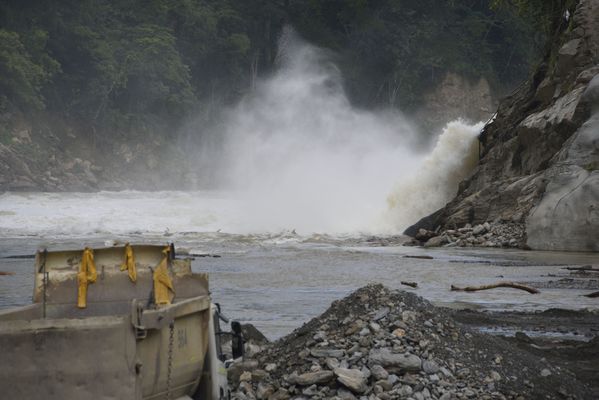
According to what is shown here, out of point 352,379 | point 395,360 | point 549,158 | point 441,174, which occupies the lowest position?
point 352,379

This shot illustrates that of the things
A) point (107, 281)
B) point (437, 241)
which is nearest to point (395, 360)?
point (107, 281)

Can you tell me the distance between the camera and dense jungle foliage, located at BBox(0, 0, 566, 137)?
7081 cm

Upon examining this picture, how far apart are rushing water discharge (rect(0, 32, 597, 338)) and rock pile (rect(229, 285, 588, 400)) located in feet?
10.6

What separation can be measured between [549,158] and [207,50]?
58.2 m

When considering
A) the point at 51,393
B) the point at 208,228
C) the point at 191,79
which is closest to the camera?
the point at 51,393

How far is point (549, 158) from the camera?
2933 centimetres

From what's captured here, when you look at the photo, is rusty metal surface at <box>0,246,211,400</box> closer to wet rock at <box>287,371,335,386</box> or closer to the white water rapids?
wet rock at <box>287,371,335,386</box>

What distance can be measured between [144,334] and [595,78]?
23225 millimetres

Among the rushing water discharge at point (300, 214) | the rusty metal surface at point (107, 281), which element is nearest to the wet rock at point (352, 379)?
the rusty metal surface at point (107, 281)

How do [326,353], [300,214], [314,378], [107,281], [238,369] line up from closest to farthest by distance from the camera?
[107,281]
[314,378]
[326,353]
[238,369]
[300,214]

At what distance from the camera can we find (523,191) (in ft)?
94.4

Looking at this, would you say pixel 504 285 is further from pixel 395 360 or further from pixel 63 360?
pixel 63 360

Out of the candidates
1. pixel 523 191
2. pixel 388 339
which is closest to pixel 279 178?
pixel 523 191

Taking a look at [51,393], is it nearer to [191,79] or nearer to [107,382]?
[107,382]
